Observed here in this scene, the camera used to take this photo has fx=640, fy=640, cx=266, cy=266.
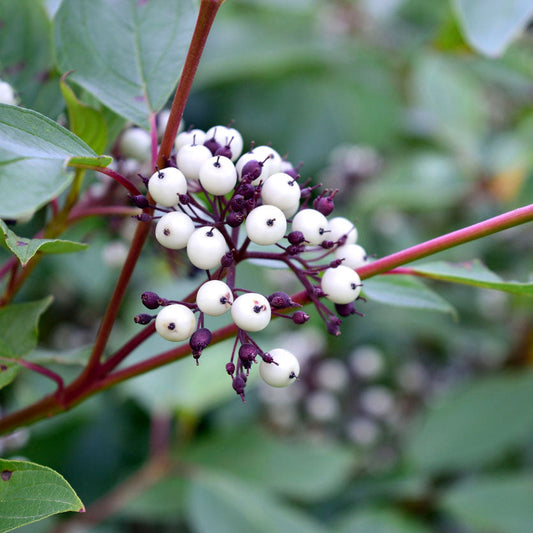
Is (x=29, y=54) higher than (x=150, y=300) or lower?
higher

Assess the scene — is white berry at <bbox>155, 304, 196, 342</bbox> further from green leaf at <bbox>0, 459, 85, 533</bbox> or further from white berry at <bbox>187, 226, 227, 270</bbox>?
green leaf at <bbox>0, 459, 85, 533</bbox>

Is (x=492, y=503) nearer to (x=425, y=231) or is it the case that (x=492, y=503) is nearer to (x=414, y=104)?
(x=425, y=231)

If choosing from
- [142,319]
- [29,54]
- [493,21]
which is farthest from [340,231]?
[493,21]

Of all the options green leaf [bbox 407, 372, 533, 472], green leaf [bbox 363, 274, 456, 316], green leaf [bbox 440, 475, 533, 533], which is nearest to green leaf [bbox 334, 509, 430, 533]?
green leaf [bbox 440, 475, 533, 533]

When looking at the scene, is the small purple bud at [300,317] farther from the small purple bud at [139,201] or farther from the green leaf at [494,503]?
the green leaf at [494,503]

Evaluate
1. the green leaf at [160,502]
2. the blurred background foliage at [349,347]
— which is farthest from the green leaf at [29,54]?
the green leaf at [160,502]

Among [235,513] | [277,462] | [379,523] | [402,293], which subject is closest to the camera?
[402,293]

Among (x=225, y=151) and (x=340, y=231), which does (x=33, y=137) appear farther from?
(x=340, y=231)
